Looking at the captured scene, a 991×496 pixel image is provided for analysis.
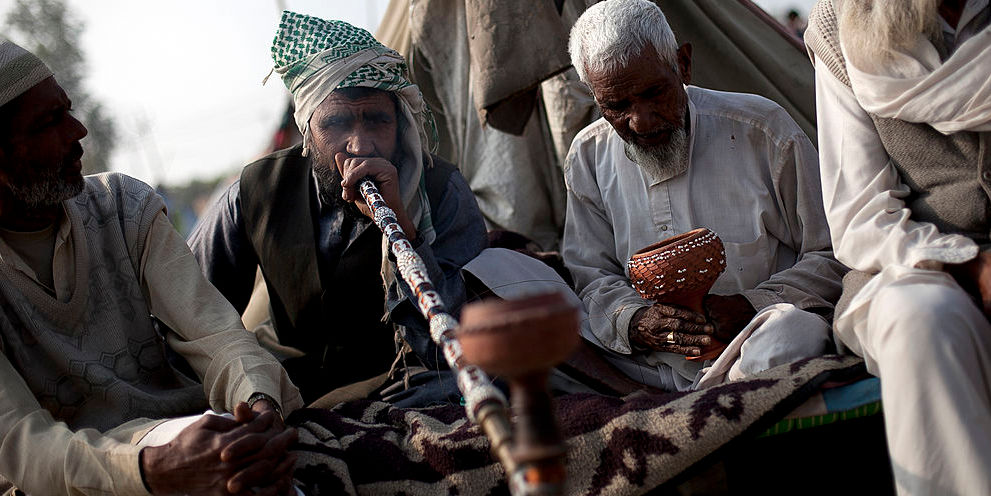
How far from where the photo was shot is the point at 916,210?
8.54ft

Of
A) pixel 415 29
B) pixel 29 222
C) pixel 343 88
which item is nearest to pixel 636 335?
pixel 343 88

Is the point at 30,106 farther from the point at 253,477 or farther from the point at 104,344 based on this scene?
the point at 253,477

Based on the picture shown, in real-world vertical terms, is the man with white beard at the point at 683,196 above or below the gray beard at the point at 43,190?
below

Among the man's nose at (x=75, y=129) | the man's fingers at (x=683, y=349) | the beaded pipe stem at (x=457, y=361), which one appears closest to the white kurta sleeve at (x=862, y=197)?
the man's fingers at (x=683, y=349)

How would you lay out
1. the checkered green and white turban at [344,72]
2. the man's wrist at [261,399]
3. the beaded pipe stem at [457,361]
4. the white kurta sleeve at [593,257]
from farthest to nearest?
1. the checkered green and white turban at [344,72]
2. the white kurta sleeve at [593,257]
3. the man's wrist at [261,399]
4. the beaded pipe stem at [457,361]

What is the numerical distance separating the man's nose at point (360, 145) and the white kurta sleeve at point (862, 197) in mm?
1621

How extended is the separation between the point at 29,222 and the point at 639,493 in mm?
2042

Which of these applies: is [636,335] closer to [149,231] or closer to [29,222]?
[149,231]

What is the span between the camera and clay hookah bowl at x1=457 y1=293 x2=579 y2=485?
1382 mm

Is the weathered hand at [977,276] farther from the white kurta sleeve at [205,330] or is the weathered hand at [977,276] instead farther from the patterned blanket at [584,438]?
the white kurta sleeve at [205,330]

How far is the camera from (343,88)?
11.7 feet

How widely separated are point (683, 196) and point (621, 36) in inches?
24.5

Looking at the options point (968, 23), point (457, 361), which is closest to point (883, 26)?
point (968, 23)

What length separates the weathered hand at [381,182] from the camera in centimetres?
328
